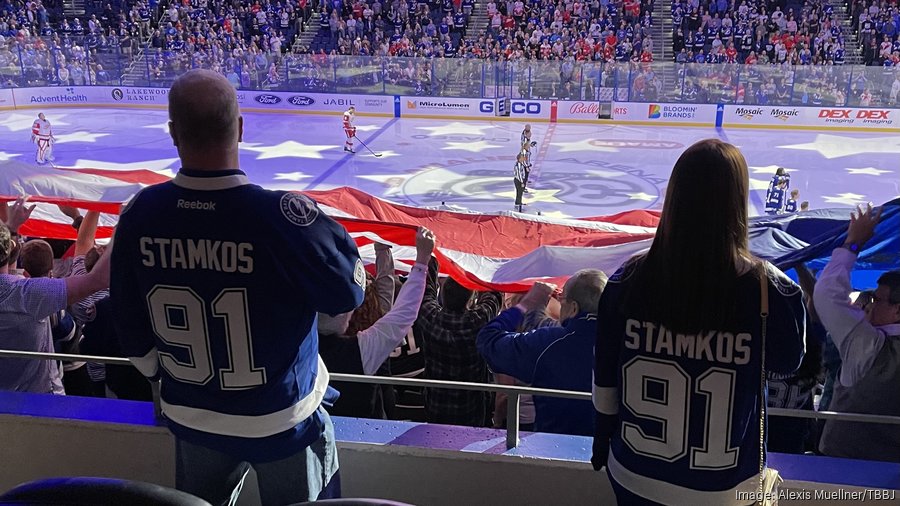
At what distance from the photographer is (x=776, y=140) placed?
18047 mm

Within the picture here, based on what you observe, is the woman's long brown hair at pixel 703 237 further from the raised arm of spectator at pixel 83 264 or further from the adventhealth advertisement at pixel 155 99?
the adventhealth advertisement at pixel 155 99

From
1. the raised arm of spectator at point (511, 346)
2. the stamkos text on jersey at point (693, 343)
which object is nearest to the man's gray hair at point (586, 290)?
the raised arm of spectator at point (511, 346)

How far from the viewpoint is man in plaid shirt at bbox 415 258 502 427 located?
120 inches

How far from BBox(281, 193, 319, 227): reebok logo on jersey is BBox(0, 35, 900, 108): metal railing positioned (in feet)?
63.5

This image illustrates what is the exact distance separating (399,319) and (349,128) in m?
14.7

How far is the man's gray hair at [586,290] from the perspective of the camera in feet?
7.75

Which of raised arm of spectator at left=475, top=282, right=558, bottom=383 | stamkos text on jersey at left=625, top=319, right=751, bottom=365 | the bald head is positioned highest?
the bald head

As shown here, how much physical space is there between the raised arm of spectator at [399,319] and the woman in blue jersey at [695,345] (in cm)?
99

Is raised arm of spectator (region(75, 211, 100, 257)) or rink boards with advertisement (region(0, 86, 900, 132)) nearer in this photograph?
raised arm of spectator (region(75, 211, 100, 257))

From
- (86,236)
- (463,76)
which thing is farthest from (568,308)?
(463,76)

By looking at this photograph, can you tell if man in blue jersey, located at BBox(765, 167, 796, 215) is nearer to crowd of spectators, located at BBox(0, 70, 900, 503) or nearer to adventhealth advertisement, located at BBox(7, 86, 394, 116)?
crowd of spectators, located at BBox(0, 70, 900, 503)

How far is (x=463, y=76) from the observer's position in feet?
69.3

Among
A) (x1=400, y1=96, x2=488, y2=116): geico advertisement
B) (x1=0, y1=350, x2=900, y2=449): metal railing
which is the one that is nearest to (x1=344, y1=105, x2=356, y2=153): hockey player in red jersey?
(x1=400, y1=96, x2=488, y2=116): geico advertisement

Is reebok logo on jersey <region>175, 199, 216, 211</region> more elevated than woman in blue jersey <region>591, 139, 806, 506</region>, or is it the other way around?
reebok logo on jersey <region>175, 199, 216, 211</region>
